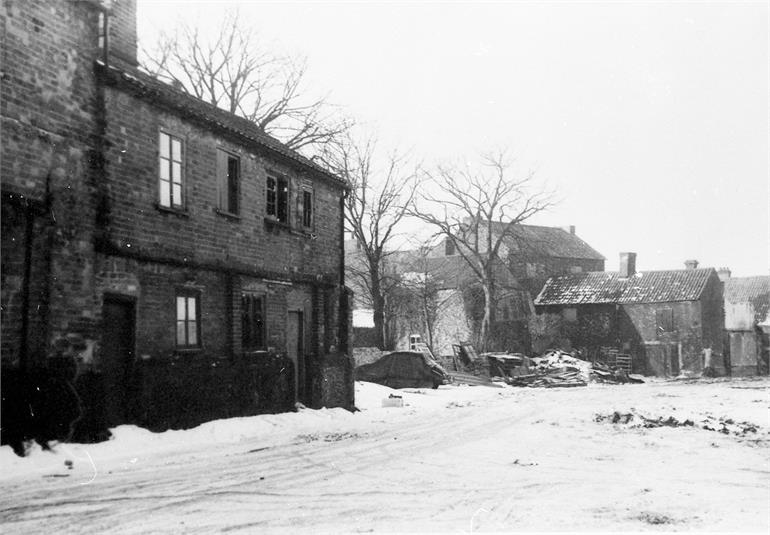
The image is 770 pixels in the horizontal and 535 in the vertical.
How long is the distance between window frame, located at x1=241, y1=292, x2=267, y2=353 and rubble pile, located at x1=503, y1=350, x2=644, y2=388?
2016 centimetres

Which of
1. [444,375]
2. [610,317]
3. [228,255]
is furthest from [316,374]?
[610,317]

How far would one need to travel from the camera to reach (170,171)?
547 inches

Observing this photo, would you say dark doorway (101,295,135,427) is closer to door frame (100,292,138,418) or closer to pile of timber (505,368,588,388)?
door frame (100,292,138,418)

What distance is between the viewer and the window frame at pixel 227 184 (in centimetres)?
1523

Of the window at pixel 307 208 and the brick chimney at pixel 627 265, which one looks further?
the brick chimney at pixel 627 265

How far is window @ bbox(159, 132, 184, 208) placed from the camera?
44.9 ft

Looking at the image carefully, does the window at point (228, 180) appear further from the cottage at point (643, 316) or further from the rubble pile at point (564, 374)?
the cottage at point (643, 316)

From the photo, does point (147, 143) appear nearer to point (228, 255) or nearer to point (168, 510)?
point (228, 255)

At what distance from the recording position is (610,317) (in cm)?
4753

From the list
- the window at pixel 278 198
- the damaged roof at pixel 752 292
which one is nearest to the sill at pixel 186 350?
the window at pixel 278 198

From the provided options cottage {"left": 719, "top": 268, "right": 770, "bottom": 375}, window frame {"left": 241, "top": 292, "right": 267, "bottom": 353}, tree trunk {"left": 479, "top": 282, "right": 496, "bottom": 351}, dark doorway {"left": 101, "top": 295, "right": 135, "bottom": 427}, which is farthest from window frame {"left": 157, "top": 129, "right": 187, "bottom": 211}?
cottage {"left": 719, "top": 268, "right": 770, "bottom": 375}

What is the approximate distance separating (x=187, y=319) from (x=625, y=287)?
39.5 m

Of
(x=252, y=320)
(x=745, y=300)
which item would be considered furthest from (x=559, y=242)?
(x=252, y=320)

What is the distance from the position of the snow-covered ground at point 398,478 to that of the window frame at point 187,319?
1541 mm
